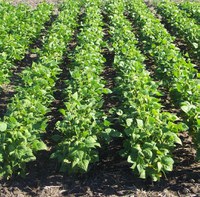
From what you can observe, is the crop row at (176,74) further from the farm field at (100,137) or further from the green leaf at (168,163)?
the green leaf at (168,163)

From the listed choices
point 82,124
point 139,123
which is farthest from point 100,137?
point 139,123

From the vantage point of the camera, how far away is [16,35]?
978 centimetres

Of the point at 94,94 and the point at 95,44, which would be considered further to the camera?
the point at 95,44

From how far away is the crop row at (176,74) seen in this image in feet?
17.9

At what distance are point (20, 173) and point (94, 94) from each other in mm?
1880

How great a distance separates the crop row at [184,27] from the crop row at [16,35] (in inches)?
175

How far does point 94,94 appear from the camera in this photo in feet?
20.2

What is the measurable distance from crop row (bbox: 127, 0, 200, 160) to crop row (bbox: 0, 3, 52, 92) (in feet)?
10.8

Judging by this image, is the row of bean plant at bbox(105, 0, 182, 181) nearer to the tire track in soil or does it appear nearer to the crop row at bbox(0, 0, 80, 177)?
the crop row at bbox(0, 0, 80, 177)

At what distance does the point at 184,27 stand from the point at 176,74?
4768 millimetres

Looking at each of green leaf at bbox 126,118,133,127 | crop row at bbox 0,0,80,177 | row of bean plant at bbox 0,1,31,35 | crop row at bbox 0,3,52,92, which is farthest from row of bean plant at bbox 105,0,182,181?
row of bean plant at bbox 0,1,31,35

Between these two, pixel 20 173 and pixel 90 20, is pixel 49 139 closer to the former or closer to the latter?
pixel 20 173

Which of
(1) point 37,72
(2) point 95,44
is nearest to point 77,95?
(1) point 37,72

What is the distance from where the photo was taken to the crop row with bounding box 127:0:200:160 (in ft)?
17.9
